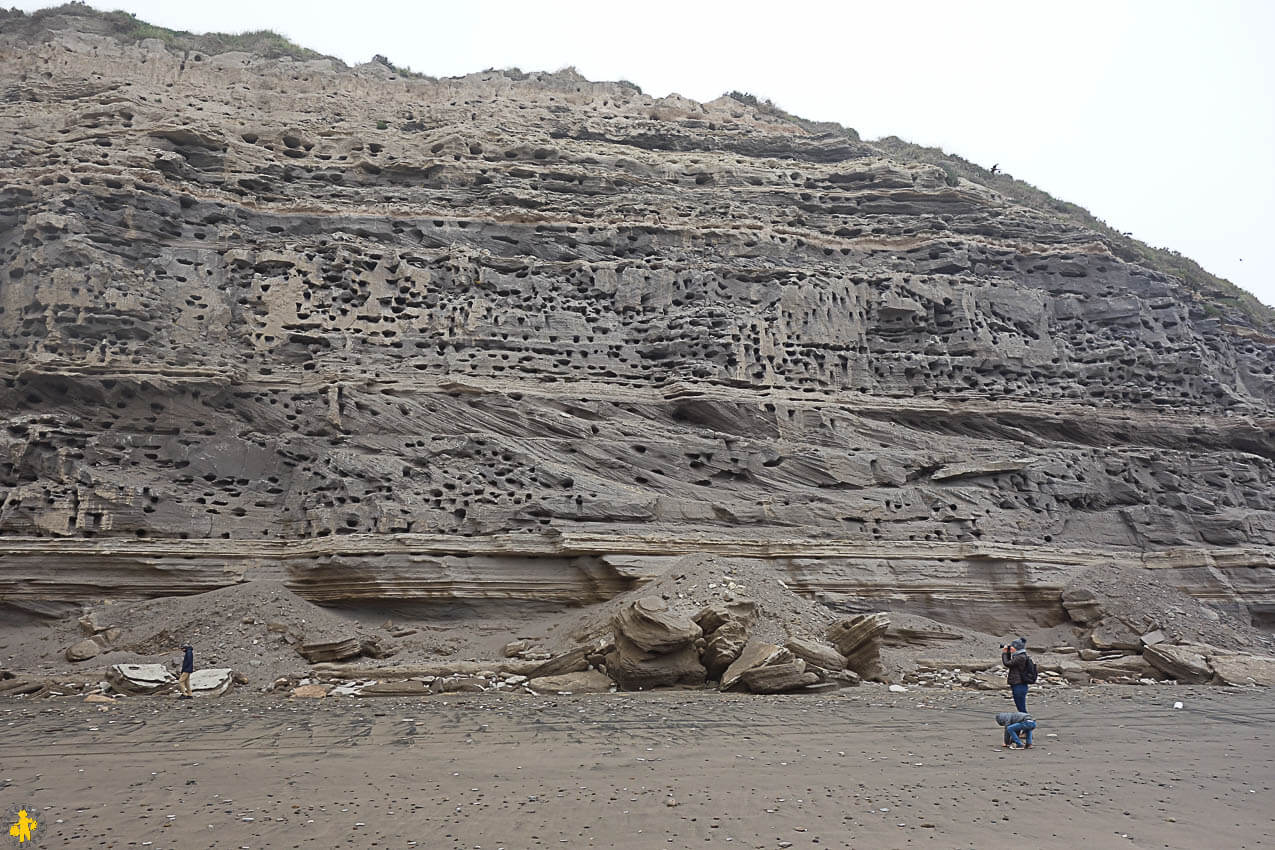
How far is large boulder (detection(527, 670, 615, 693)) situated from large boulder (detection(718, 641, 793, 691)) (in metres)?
1.64

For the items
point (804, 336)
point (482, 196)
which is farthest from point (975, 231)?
point (482, 196)

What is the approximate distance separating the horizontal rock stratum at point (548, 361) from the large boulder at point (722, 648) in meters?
2.99

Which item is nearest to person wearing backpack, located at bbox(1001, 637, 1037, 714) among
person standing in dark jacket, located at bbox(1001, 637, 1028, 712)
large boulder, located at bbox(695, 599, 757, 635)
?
person standing in dark jacket, located at bbox(1001, 637, 1028, 712)

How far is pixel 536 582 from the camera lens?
50.1 feet

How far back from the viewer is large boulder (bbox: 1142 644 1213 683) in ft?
44.5

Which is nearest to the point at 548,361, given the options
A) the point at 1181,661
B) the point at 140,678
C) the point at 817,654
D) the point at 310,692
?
the point at 310,692

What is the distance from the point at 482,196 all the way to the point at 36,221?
31.5 ft

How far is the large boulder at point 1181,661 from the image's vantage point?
13.6m

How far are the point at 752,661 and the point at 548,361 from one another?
921cm

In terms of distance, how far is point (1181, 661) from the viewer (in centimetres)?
1377

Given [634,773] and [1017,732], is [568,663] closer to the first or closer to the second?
[634,773]

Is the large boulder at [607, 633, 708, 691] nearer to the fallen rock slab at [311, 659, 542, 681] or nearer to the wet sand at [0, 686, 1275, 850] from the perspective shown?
the wet sand at [0, 686, 1275, 850]

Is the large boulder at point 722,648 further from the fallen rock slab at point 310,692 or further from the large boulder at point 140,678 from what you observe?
the large boulder at point 140,678

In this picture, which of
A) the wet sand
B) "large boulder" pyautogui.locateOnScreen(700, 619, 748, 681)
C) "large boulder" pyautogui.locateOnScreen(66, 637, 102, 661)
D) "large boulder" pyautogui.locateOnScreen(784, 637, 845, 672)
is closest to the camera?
the wet sand
